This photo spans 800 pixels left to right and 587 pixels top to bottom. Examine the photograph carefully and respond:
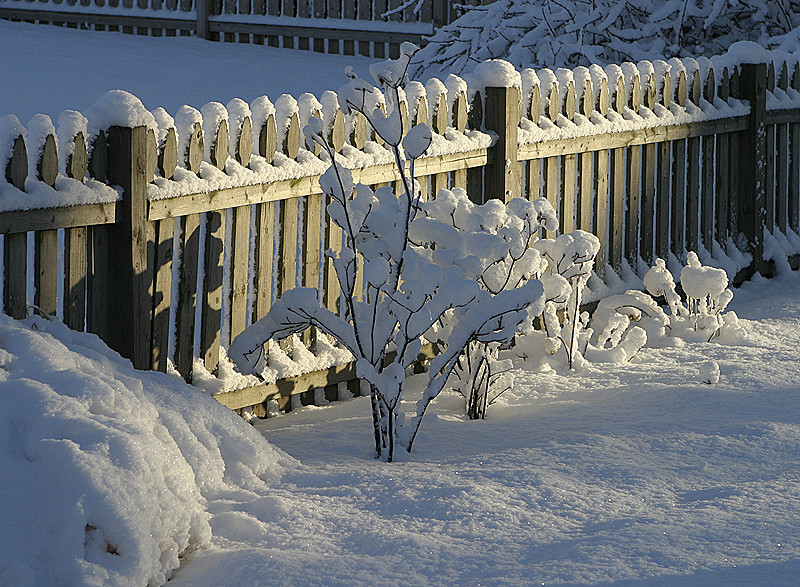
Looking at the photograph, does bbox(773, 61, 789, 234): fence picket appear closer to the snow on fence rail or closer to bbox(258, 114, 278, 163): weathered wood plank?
the snow on fence rail

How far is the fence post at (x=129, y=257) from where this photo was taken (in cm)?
336

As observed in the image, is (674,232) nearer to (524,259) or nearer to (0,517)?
(524,259)

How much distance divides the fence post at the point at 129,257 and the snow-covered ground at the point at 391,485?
0.24 m

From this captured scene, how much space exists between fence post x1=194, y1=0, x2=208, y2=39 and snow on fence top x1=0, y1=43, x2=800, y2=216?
9.88 meters

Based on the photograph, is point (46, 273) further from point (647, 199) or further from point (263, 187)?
point (647, 199)

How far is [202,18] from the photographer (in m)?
14.6

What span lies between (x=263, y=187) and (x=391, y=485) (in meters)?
1.39

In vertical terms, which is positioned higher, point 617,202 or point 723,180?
point 723,180

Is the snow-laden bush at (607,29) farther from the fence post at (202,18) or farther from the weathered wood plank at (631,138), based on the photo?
the fence post at (202,18)

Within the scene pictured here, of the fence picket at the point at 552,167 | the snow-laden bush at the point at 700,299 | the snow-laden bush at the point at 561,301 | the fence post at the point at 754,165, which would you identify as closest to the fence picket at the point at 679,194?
the fence post at the point at 754,165

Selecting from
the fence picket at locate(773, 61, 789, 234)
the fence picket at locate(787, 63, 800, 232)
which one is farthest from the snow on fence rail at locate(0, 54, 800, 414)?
the fence picket at locate(787, 63, 800, 232)

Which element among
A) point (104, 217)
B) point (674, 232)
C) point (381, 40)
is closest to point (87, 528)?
point (104, 217)

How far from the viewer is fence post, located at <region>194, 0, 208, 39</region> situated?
14477 mm

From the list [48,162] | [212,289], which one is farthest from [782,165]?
[48,162]
